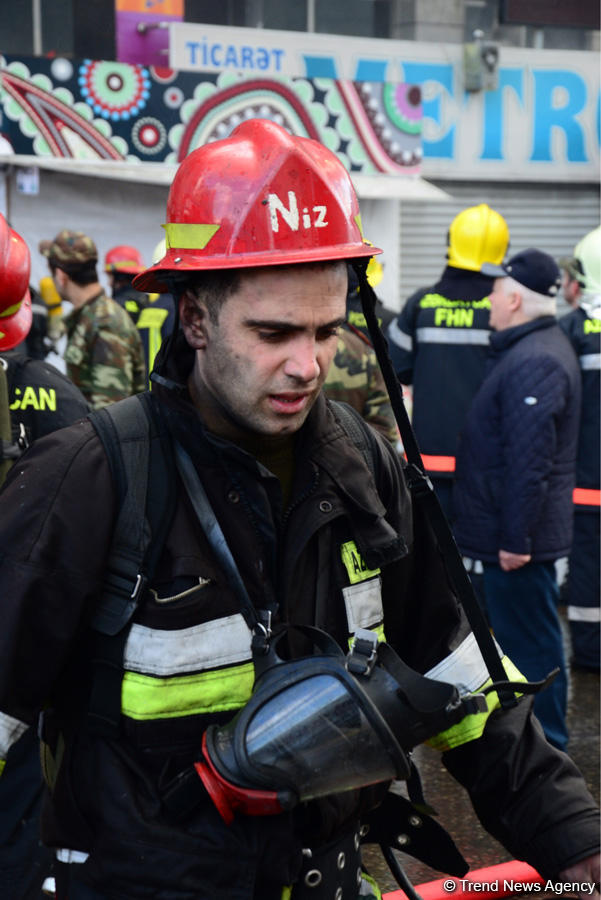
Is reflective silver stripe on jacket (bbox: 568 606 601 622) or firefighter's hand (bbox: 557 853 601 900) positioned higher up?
firefighter's hand (bbox: 557 853 601 900)

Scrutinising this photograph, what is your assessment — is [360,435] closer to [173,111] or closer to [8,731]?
[8,731]

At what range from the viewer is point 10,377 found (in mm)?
3746

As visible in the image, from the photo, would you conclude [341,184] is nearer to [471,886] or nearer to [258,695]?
[258,695]

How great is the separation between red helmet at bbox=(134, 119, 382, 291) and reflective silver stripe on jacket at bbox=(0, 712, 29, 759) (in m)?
0.79

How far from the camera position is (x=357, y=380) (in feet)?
19.4

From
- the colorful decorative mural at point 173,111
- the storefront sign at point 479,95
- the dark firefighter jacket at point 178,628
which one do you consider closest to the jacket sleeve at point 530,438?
the dark firefighter jacket at point 178,628

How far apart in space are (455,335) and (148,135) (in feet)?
21.9

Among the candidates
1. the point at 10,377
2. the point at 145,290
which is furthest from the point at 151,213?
the point at 145,290

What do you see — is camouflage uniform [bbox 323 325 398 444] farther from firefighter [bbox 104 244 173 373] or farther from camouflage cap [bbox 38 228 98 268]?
camouflage cap [bbox 38 228 98 268]

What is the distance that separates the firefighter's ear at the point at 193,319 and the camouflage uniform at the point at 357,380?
12.2 ft

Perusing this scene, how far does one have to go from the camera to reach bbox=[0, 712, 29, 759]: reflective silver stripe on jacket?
195 centimetres

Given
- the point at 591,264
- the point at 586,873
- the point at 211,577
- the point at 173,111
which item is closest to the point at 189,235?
the point at 211,577

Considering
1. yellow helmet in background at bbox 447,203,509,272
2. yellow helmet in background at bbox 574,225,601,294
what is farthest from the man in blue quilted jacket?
yellow helmet in background at bbox 574,225,601,294

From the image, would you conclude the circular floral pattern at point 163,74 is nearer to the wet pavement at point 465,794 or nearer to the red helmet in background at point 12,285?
the wet pavement at point 465,794
